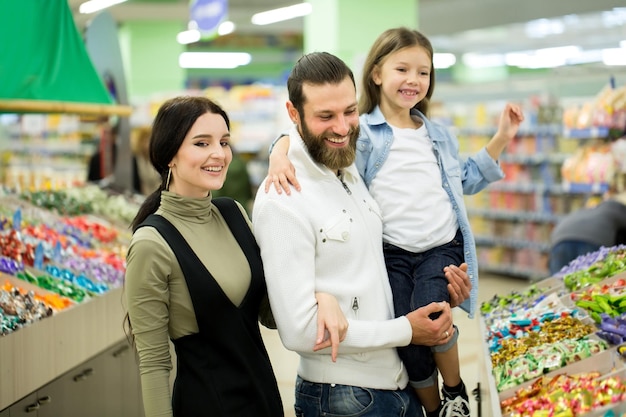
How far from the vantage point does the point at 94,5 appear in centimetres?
1528

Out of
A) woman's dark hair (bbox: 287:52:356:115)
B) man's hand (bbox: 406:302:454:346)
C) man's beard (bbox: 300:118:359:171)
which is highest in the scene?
woman's dark hair (bbox: 287:52:356:115)

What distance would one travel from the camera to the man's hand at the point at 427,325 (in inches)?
96.3

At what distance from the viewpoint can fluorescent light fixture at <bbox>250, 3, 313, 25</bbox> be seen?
1613 cm

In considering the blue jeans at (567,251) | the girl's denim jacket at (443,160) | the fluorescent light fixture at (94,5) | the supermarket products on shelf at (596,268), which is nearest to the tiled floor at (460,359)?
the blue jeans at (567,251)

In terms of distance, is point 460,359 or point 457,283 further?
point 460,359

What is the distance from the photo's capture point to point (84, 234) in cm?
558

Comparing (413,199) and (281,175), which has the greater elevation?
(281,175)

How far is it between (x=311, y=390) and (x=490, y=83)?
37.9ft

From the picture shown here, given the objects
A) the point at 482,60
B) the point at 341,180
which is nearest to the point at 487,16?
the point at 482,60

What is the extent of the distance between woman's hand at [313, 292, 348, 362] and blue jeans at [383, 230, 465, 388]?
0.36m

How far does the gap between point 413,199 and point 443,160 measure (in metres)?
0.20

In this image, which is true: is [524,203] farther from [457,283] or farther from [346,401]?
[346,401]

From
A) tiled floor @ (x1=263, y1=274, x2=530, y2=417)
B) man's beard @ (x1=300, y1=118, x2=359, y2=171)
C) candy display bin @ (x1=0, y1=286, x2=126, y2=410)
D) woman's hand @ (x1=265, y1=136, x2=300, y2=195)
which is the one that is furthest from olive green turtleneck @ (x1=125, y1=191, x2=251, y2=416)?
tiled floor @ (x1=263, y1=274, x2=530, y2=417)

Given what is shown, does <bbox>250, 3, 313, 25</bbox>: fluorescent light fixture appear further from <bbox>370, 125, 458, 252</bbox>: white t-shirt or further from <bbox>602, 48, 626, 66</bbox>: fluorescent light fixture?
<bbox>370, 125, 458, 252</bbox>: white t-shirt
